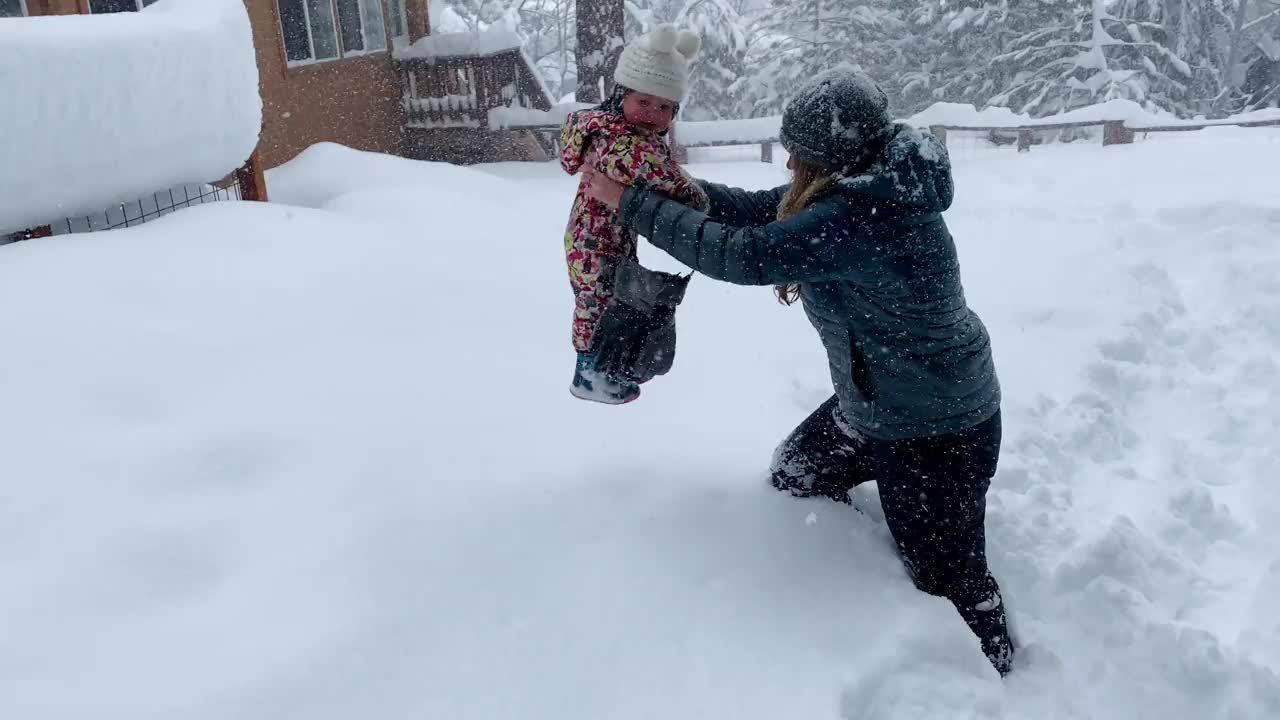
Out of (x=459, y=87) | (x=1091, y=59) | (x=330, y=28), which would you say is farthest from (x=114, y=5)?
(x=1091, y=59)

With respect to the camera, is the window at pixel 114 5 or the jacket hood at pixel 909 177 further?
the window at pixel 114 5

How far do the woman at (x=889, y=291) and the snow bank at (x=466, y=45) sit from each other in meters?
10.9

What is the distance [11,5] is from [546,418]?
24.8ft

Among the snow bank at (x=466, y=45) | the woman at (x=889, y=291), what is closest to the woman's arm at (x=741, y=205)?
the woman at (x=889, y=291)

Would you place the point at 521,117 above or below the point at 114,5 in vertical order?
below

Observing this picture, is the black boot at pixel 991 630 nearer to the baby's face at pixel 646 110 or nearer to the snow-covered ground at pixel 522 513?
the snow-covered ground at pixel 522 513

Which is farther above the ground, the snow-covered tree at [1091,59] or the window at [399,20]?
the window at [399,20]

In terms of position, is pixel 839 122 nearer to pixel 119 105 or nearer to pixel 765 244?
pixel 765 244

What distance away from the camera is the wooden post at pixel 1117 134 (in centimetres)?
1366

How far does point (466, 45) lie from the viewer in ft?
41.4

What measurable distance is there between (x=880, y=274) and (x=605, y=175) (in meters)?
0.87

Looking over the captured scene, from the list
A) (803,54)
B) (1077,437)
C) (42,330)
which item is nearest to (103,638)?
(42,330)

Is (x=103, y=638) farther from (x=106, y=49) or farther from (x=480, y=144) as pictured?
(x=480, y=144)

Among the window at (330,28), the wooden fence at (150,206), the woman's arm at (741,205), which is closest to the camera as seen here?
the woman's arm at (741,205)
